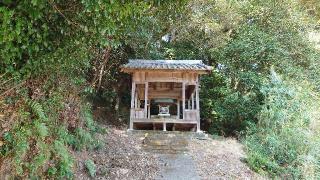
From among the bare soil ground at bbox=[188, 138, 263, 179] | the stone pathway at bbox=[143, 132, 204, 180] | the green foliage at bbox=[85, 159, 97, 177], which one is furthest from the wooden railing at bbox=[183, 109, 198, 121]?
the green foliage at bbox=[85, 159, 97, 177]

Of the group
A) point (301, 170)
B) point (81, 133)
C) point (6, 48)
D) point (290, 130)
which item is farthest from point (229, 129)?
point (6, 48)

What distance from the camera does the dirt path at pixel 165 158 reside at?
25.3 ft

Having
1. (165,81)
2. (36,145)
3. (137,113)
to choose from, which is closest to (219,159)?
(137,113)

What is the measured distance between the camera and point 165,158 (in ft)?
29.5

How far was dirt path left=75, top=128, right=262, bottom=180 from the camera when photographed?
25.3 feet

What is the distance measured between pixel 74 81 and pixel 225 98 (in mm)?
7935

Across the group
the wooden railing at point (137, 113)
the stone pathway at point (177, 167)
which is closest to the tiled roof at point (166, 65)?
the wooden railing at point (137, 113)

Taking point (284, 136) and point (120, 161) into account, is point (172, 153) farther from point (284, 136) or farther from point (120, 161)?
point (284, 136)

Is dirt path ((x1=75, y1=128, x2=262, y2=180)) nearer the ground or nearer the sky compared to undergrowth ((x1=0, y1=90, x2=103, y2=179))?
nearer the ground

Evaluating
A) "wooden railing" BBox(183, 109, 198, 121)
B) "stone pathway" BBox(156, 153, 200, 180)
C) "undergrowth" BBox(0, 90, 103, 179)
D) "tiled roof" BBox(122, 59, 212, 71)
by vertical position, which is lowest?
"stone pathway" BBox(156, 153, 200, 180)

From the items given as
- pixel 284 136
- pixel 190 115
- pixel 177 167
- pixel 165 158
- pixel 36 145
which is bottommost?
pixel 177 167

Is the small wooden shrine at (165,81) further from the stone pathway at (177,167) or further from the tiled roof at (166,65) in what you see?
the stone pathway at (177,167)

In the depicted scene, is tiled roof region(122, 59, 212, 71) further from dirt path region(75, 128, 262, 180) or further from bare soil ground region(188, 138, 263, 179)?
bare soil ground region(188, 138, 263, 179)

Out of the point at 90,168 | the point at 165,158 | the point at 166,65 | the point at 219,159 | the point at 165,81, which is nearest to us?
the point at 90,168
